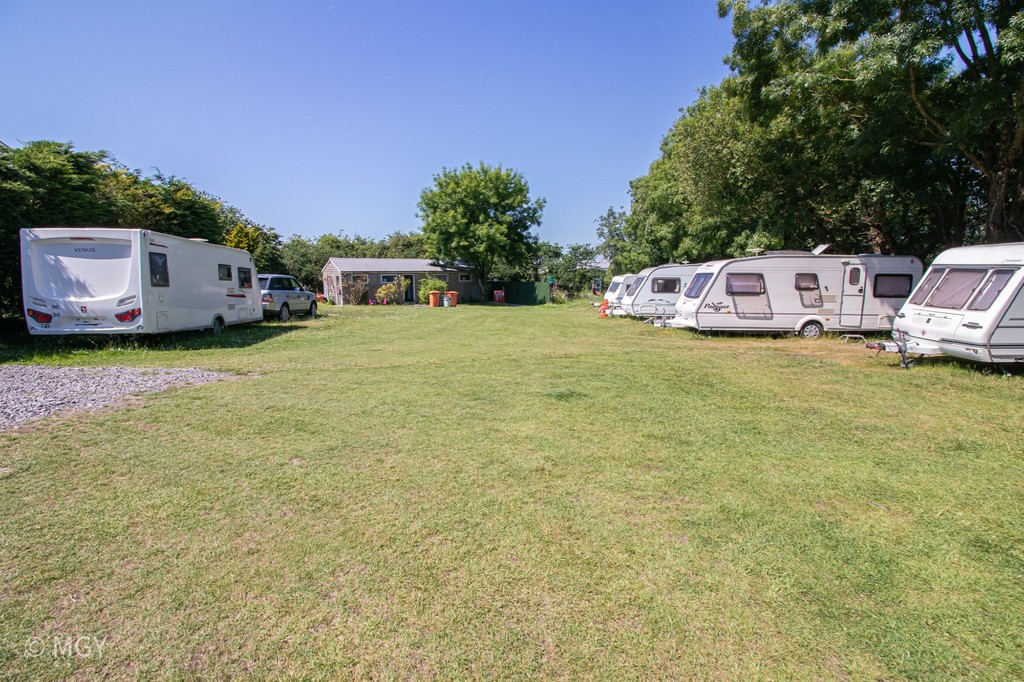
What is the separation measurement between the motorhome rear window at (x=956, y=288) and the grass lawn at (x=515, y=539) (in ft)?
10.2

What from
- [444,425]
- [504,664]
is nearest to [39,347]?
[444,425]

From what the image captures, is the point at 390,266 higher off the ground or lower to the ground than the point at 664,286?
higher

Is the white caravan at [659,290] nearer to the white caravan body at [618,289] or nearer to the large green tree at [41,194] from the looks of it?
the white caravan body at [618,289]

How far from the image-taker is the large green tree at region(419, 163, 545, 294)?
34.0 m

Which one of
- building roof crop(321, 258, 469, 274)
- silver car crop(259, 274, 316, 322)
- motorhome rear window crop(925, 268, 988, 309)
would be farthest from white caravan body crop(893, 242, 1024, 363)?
building roof crop(321, 258, 469, 274)

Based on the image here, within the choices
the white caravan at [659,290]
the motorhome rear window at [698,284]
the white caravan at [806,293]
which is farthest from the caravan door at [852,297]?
the white caravan at [659,290]

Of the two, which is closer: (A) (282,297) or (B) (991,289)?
(B) (991,289)

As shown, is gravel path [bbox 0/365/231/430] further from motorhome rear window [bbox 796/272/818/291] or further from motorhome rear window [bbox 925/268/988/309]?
motorhome rear window [bbox 796/272/818/291]

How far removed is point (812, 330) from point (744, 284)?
7.48 ft

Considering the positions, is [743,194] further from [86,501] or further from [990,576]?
[86,501]

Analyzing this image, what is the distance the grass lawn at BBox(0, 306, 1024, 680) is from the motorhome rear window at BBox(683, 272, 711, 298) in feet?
26.9

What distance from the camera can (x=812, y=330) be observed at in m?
14.1

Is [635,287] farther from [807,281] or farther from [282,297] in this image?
[282,297]

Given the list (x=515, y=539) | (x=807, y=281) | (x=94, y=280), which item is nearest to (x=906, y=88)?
(x=807, y=281)
